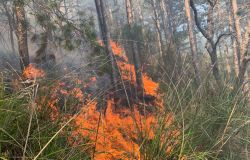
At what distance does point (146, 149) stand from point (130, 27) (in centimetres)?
1417

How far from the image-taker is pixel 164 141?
235 centimetres

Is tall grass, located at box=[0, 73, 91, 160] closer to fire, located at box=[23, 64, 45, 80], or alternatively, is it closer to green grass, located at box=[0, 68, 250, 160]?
green grass, located at box=[0, 68, 250, 160]

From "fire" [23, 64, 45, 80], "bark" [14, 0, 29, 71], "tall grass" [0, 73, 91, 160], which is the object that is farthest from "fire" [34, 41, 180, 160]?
"bark" [14, 0, 29, 71]

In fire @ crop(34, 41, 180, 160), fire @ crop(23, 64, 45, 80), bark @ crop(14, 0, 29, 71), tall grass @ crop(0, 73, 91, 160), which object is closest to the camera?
tall grass @ crop(0, 73, 91, 160)

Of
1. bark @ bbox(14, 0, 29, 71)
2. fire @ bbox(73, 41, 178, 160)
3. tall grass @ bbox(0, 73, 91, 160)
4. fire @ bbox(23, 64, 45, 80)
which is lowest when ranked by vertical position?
fire @ bbox(73, 41, 178, 160)

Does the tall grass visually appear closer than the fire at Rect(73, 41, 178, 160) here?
Yes

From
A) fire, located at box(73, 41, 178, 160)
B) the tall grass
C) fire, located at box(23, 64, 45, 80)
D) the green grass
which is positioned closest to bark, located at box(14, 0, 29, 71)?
fire, located at box(23, 64, 45, 80)

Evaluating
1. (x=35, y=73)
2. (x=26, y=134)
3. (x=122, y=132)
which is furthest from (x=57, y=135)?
(x=122, y=132)

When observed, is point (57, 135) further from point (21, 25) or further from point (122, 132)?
point (21, 25)

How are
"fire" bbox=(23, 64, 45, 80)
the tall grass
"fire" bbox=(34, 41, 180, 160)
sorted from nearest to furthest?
the tall grass, "fire" bbox=(34, 41, 180, 160), "fire" bbox=(23, 64, 45, 80)

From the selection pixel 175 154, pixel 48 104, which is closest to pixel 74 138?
pixel 48 104

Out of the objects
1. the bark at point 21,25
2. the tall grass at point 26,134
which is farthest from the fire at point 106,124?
the bark at point 21,25

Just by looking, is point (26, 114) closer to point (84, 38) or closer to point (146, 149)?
point (146, 149)

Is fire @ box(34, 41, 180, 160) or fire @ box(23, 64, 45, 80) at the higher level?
fire @ box(23, 64, 45, 80)
